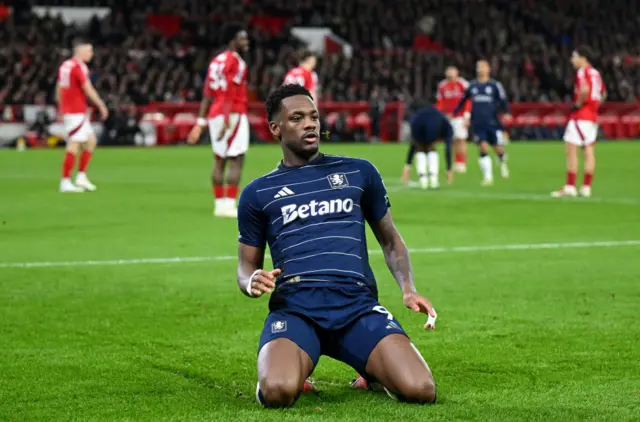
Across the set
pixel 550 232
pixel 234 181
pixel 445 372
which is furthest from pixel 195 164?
pixel 445 372

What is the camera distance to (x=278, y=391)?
586 centimetres

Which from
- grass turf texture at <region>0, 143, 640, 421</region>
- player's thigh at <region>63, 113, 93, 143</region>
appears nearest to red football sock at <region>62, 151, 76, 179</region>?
player's thigh at <region>63, 113, 93, 143</region>

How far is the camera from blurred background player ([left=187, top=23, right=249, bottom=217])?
53.0ft

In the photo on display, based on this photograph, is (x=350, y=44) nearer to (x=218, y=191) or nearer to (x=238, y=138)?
(x=218, y=191)

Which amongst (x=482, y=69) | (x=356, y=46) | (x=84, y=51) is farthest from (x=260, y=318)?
(x=356, y=46)

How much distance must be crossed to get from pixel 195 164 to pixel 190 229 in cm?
1435

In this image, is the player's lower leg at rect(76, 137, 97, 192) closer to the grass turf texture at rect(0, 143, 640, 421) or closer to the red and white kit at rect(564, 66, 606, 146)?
the grass turf texture at rect(0, 143, 640, 421)

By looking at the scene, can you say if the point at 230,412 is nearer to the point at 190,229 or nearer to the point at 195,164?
the point at 190,229

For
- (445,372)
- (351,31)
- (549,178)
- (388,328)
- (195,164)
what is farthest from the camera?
(351,31)

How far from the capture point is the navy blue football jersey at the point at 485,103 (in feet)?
79.4

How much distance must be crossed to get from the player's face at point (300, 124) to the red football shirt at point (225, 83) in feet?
32.1

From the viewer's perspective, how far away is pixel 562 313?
8781 millimetres

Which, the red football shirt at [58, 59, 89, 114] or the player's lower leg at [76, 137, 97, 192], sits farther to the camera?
the player's lower leg at [76, 137, 97, 192]

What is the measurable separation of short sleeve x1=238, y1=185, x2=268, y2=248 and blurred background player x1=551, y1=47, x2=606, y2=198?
1330 cm
